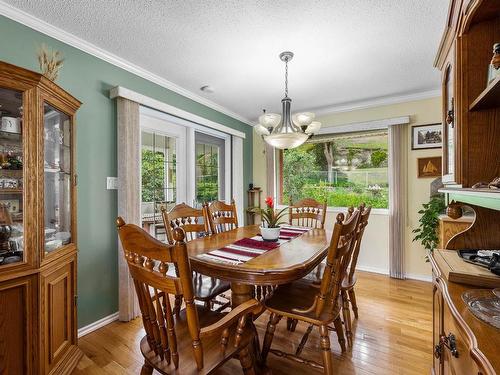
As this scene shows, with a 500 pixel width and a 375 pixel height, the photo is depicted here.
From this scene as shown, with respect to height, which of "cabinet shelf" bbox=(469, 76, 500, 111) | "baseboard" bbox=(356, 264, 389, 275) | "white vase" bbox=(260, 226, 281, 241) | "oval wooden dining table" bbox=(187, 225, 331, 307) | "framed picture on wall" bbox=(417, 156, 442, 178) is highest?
"cabinet shelf" bbox=(469, 76, 500, 111)

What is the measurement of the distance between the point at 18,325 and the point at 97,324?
96cm

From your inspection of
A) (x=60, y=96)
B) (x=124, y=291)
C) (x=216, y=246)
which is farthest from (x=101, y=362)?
(x=60, y=96)

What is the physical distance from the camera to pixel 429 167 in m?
3.23

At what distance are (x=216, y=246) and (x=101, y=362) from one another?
1135mm

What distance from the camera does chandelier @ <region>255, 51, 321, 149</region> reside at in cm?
210

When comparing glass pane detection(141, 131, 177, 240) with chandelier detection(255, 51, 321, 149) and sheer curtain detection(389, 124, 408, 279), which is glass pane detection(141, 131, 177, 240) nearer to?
chandelier detection(255, 51, 321, 149)

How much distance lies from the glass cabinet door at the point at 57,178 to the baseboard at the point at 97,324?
88cm

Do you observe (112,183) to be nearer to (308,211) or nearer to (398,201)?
(308,211)

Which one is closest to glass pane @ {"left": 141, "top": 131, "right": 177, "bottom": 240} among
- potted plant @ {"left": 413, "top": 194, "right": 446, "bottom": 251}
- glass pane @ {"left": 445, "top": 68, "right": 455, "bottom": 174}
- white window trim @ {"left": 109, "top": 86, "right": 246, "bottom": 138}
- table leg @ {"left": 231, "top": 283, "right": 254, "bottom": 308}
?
white window trim @ {"left": 109, "top": 86, "right": 246, "bottom": 138}

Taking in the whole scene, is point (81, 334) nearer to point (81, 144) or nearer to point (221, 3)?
point (81, 144)

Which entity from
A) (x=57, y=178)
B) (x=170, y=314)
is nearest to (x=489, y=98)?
(x=170, y=314)

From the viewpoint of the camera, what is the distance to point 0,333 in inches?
50.3

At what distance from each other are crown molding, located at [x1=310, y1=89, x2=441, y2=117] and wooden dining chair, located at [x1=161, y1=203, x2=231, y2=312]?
2.64 meters

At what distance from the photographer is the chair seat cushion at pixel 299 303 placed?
144 centimetres
